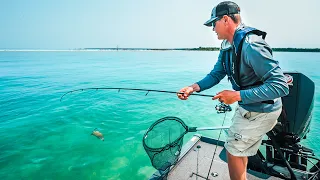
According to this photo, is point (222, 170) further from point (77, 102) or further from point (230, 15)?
point (77, 102)

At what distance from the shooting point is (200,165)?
12.4 ft

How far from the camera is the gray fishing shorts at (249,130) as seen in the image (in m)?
2.13

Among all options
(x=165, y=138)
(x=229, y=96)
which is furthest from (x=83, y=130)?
(x=229, y=96)

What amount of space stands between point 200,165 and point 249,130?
1.92 metres

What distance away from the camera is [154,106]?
41.8 ft

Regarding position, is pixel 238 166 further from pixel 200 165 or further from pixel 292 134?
pixel 292 134

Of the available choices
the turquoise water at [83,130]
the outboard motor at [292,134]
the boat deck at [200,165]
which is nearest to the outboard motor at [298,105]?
→ the outboard motor at [292,134]

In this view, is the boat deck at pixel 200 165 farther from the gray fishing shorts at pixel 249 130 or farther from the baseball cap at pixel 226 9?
the baseball cap at pixel 226 9

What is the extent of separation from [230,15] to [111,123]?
28.5ft

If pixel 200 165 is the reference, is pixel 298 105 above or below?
above

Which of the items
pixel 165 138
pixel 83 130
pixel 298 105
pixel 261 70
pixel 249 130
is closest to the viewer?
pixel 261 70

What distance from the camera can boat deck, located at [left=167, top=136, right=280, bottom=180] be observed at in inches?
134

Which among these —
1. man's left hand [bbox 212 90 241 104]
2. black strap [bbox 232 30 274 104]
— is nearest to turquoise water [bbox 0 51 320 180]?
man's left hand [bbox 212 90 241 104]

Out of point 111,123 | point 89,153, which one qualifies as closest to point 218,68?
point 89,153
